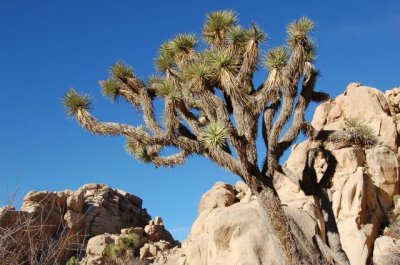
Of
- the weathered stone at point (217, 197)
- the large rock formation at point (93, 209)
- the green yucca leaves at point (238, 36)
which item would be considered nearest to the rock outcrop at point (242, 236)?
the weathered stone at point (217, 197)

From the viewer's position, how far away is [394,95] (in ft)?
74.4

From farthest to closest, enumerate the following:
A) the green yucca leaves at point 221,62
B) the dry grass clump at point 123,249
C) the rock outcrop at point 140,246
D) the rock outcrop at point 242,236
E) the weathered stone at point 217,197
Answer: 1. the rock outcrop at point 140,246
2. the dry grass clump at point 123,249
3. the weathered stone at point 217,197
4. the rock outcrop at point 242,236
5. the green yucca leaves at point 221,62

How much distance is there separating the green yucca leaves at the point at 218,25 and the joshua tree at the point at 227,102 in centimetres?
2

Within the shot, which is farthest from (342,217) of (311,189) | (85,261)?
(85,261)

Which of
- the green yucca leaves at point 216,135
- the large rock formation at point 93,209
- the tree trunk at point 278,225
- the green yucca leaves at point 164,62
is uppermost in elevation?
the large rock formation at point 93,209

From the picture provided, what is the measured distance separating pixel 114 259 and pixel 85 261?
191 centimetres

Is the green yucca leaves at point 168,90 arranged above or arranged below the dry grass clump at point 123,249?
below

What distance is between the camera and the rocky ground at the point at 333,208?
48.7 feet

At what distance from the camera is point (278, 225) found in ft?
32.3

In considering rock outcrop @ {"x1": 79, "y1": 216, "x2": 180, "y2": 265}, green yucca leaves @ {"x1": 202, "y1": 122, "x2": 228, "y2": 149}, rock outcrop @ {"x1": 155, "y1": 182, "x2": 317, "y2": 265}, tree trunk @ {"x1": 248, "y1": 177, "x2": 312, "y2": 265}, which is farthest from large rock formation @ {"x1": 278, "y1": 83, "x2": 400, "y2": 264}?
rock outcrop @ {"x1": 79, "y1": 216, "x2": 180, "y2": 265}

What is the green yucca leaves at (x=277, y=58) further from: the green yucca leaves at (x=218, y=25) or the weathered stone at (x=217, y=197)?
the weathered stone at (x=217, y=197)

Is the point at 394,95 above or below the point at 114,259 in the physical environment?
above

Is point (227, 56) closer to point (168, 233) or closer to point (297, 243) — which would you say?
point (297, 243)

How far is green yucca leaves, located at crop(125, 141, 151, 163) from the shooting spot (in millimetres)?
11391
